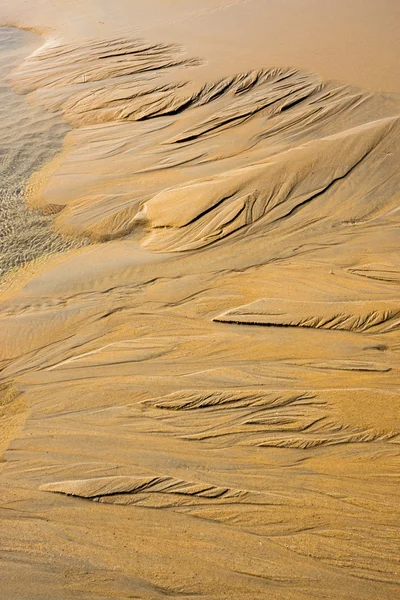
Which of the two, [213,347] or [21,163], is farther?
[21,163]

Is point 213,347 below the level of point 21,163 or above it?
below

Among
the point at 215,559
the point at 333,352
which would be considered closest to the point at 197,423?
the point at 215,559

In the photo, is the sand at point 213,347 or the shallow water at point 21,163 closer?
the sand at point 213,347

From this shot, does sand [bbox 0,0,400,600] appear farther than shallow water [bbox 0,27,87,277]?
No
